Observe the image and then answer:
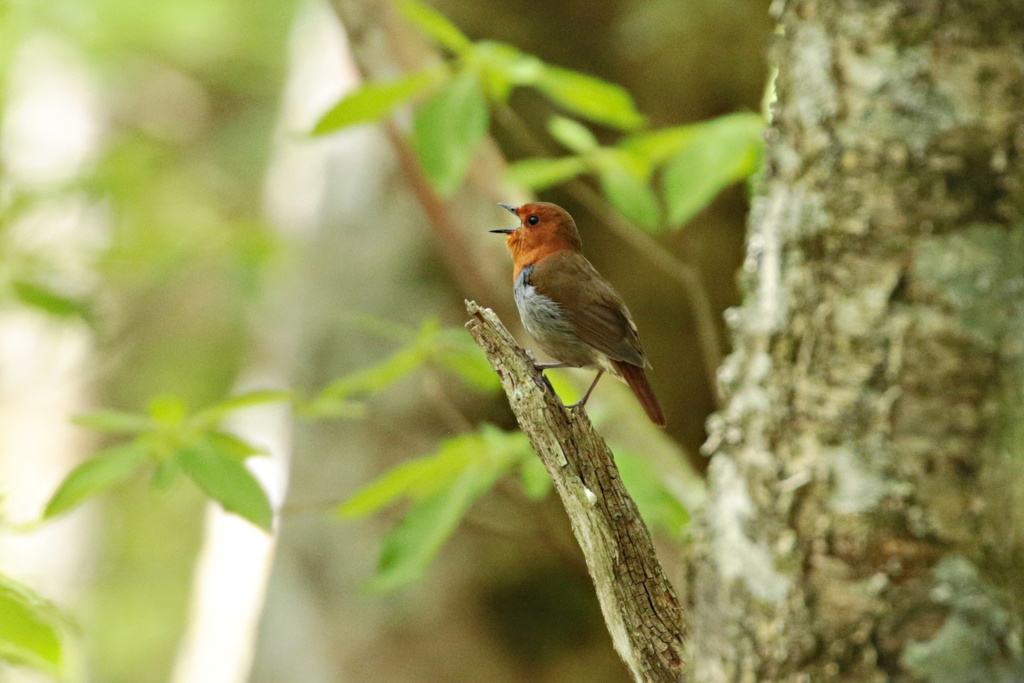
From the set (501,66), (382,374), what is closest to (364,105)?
(501,66)

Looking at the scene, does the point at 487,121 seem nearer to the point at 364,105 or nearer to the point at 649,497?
the point at 364,105

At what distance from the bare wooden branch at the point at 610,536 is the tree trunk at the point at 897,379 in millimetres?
444

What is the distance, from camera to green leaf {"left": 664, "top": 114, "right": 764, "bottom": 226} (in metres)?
2.93

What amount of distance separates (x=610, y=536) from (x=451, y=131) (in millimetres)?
1535

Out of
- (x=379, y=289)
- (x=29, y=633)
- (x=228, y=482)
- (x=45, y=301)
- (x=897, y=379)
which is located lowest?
(x=897, y=379)

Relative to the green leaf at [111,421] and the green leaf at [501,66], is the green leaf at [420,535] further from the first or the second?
the green leaf at [501,66]

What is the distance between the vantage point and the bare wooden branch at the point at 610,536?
1717mm

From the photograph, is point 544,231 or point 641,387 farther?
point 544,231

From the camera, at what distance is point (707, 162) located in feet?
9.70

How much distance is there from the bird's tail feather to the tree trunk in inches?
60.1

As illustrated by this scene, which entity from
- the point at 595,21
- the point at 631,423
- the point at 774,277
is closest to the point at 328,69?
the point at 595,21

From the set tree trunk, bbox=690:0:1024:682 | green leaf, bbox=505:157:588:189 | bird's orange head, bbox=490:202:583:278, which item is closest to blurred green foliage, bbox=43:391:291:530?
bird's orange head, bbox=490:202:583:278

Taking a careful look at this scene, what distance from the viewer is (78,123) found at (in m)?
8.81

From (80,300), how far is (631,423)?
8.15 ft
